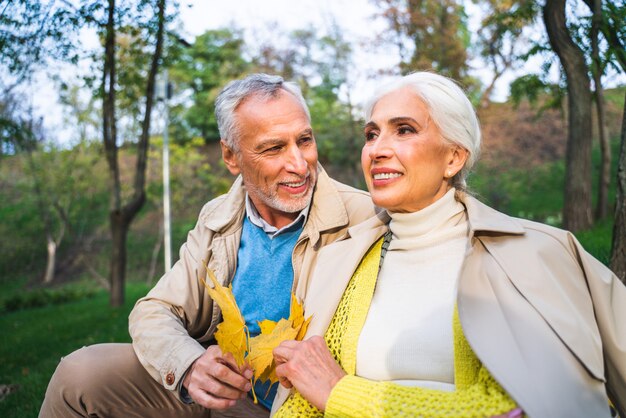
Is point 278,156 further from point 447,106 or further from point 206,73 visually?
point 206,73

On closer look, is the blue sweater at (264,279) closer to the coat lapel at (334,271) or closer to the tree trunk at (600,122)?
the coat lapel at (334,271)

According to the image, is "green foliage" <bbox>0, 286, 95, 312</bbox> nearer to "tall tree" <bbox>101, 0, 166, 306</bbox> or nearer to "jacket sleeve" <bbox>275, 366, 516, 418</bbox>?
"tall tree" <bbox>101, 0, 166, 306</bbox>

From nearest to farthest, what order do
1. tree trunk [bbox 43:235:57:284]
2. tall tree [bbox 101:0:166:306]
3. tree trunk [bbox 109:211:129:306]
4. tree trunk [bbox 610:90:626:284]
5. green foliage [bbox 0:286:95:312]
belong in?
tree trunk [bbox 610:90:626:284] < tall tree [bbox 101:0:166:306] < tree trunk [bbox 109:211:129:306] < green foliage [bbox 0:286:95:312] < tree trunk [bbox 43:235:57:284]

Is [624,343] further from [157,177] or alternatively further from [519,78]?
[157,177]

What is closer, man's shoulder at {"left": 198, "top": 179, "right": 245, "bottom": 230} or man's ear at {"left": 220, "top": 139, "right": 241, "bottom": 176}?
man's shoulder at {"left": 198, "top": 179, "right": 245, "bottom": 230}

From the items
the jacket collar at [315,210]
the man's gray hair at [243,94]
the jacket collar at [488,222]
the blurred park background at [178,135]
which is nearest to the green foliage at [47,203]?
the blurred park background at [178,135]

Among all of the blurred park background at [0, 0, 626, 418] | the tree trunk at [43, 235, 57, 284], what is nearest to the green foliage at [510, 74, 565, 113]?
the blurred park background at [0, 0, 626, 418]

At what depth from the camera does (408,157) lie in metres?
2.41

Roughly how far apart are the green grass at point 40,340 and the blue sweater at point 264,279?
2.28 meters

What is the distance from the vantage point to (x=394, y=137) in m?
2.46

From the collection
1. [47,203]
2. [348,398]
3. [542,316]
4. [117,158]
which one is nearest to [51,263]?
[47,203]

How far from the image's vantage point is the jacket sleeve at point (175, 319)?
8.46ft

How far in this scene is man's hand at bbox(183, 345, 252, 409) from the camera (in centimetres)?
234

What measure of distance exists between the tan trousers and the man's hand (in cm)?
31
